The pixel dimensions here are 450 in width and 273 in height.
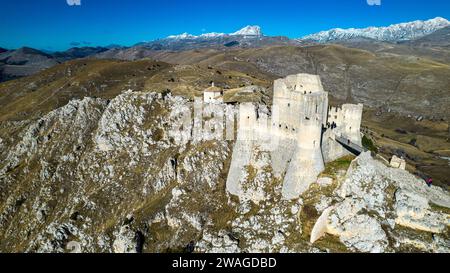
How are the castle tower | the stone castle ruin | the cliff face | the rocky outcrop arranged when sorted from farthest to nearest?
the castle tower → the stone castle ruin → the cliff face → the rocky outcrop

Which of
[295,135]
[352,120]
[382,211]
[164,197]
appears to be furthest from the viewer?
[164,197]

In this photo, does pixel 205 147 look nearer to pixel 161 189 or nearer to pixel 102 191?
pixel 161 189

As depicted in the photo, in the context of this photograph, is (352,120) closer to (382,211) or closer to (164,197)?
(382,211)

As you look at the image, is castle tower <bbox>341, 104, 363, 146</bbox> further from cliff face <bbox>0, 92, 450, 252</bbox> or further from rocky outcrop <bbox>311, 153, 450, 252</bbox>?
rocky outcrop <bbox>311, 153, 450, 252</bbox>

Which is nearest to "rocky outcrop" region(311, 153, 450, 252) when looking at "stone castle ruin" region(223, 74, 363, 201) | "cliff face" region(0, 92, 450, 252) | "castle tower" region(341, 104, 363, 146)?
"cliff face" region(0, 92, 450, 252)

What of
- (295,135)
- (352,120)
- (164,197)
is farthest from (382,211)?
(164,197)

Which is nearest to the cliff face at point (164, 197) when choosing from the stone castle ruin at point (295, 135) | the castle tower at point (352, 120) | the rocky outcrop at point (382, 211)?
the rocky outcrop at point (382, 211)

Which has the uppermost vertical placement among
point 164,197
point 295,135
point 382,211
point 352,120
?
point 352,120

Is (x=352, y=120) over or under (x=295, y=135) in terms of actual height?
over
